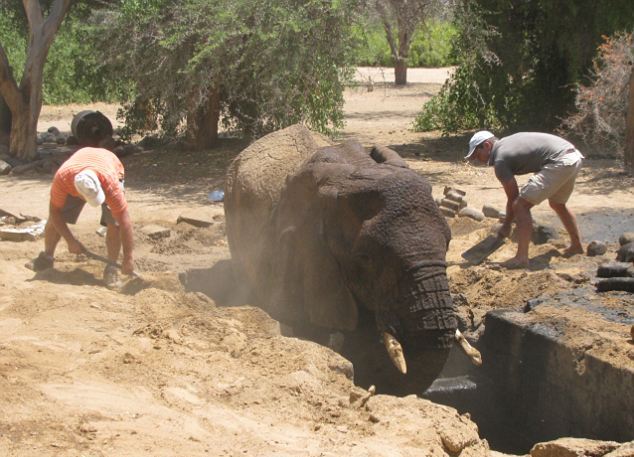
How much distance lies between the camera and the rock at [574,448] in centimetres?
584

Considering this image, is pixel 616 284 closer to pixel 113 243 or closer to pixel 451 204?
pixel 451 204

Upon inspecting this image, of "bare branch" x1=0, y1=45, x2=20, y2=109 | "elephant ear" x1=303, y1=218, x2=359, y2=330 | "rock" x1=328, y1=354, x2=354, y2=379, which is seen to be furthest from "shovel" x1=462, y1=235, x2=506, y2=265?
"bare branch" x1=0, y1=45, x2=20, y2=109

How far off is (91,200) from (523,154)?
4339mm

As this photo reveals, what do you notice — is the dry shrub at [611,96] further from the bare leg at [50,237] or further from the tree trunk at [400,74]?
the tree trunk at [400,74]

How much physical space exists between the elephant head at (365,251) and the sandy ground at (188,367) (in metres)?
0.45

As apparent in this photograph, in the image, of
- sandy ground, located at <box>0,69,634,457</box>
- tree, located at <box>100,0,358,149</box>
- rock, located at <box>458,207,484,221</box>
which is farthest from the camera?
tree, located at <box>100,0,358,149</box>

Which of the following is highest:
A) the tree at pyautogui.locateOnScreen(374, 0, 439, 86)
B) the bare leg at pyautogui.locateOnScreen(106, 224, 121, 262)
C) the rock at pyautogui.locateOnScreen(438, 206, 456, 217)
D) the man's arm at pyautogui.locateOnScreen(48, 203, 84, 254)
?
the tree at pyautogui.locateOnScreen(374, 0, 439, 86)

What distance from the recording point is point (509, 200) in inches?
396

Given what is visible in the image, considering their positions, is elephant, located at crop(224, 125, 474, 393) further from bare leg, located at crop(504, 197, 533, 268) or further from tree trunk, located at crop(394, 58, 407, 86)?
tree trunk, located at crop(394, 58, 407, 86)

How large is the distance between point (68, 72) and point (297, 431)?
2333cm

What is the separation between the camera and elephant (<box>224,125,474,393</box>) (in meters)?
6.66

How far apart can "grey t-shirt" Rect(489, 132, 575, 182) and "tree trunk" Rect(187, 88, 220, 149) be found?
767cm

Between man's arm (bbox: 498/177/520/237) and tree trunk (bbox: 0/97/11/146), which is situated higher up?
tree trunk (bbox: 0/97/11/146)

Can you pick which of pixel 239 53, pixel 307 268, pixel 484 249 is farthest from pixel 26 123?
pixel 307 268
